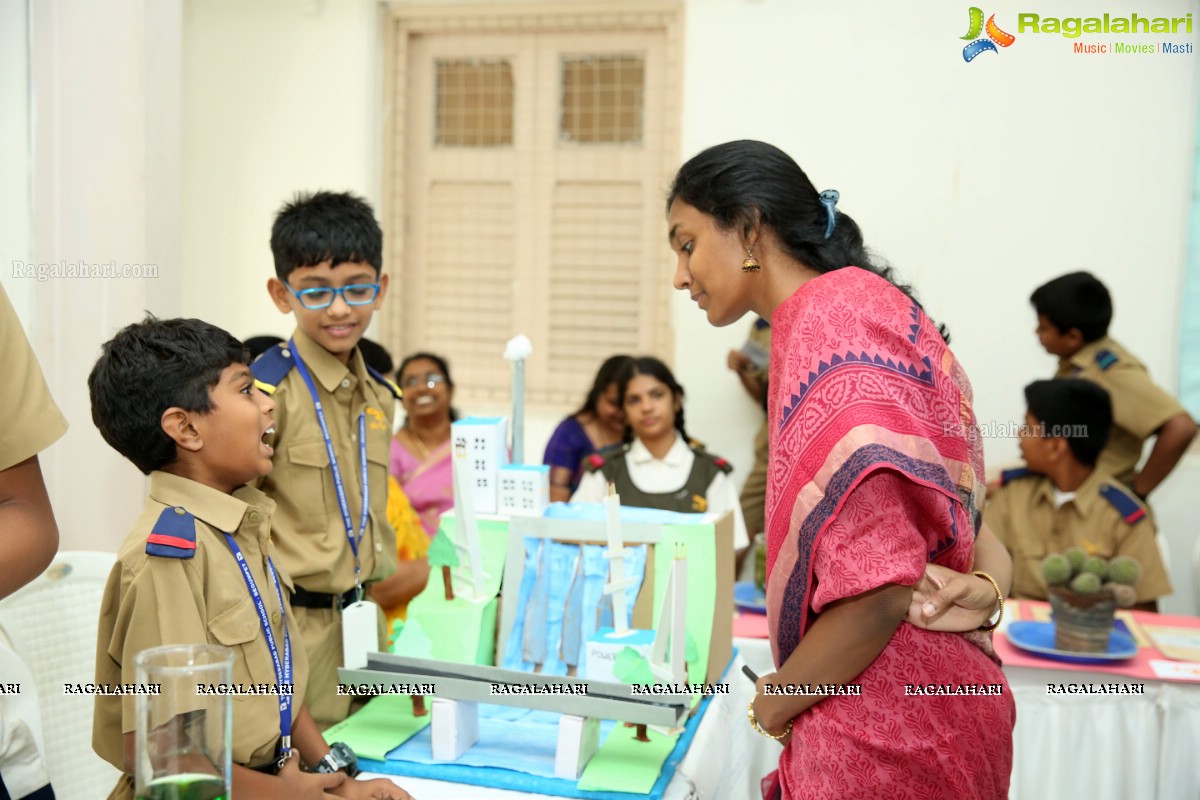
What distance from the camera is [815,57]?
4555mm

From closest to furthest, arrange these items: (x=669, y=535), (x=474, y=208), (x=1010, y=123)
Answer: (x=669, y=535) → (x=1010, y=123) → (x=474, y=208)

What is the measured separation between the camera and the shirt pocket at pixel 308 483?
6.46 ft

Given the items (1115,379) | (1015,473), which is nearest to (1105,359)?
(1115,379)

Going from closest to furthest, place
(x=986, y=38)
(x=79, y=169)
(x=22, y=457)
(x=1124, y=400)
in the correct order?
(x=22, y=457) → (x=79, y=169) → (x=1124, y=400) → (x=986, y=38)

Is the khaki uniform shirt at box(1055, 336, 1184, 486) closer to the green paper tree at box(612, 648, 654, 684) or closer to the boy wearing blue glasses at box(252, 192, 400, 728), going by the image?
the green paper tree at box(612, 648, 654, 684)

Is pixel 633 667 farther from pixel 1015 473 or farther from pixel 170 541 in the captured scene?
pixel 1015 473

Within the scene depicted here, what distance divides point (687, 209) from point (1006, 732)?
921mm

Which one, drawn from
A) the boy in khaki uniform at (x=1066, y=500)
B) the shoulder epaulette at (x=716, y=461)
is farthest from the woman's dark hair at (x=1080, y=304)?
the shoulder epaulette at (x=716, y=461)

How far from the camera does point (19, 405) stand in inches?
49.8

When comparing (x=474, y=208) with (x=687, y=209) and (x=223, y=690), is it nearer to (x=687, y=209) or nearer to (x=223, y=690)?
(x=687, y=209)

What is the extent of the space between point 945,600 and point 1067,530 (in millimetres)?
2120

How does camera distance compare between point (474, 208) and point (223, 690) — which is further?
point (474, 208)

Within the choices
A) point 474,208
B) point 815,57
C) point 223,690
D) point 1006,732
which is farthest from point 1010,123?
point 223,690

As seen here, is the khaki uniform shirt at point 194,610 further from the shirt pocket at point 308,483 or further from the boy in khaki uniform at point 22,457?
the shirt pocket at point 308,483
